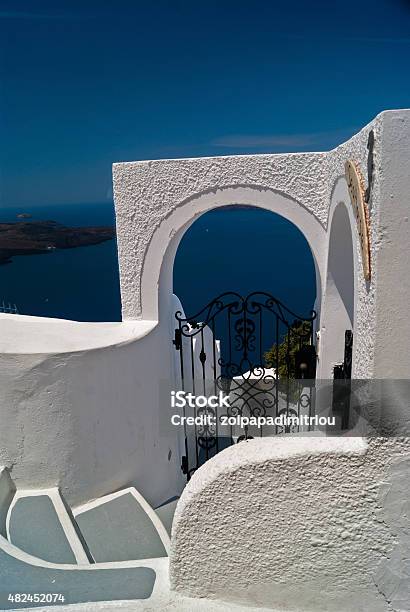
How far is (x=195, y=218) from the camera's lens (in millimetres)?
5133

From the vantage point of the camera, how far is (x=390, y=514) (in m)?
2.08

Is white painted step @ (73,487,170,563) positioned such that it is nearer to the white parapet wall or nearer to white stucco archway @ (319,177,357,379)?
the white parapet wall

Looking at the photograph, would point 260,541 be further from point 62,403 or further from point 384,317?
point 62,403

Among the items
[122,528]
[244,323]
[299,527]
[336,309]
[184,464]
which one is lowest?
[184,464]

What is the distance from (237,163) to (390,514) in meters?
3.73

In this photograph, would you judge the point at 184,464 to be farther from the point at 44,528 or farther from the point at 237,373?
the point at 44,528

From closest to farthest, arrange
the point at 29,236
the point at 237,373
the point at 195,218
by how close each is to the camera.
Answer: the point at 195,218 < the point at 237,373 < the point at 29,236

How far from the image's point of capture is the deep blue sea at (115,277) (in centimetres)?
3394

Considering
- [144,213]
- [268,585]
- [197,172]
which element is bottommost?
[268,585]

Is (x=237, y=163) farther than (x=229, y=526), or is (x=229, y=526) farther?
(x=237, y=163)

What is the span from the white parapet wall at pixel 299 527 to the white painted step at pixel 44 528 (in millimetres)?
1350

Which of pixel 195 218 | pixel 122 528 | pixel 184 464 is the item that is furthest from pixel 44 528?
pixel 195 218

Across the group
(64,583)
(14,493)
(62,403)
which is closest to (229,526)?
(64,583)

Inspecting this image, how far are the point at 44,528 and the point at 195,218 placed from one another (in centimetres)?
334
